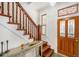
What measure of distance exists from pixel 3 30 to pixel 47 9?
155 cm

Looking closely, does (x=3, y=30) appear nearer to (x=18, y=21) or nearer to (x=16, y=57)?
(x=18, y=21)

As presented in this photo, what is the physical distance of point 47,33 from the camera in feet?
10.1

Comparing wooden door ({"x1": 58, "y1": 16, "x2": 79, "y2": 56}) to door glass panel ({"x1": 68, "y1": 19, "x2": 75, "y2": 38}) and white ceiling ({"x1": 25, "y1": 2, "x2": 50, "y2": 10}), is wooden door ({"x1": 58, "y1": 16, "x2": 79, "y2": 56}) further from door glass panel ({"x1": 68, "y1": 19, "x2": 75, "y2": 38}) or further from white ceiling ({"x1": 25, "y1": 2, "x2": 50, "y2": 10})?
white ceiling ({"x1": 25, "y1": 2, "x2": 50, "y2": 10})

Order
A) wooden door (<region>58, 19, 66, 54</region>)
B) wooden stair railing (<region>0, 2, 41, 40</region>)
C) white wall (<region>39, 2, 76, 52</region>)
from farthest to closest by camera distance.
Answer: wooden door (<region>58, 19, 66, 54</region>) → white wall (<region>39, 2, 76, 52</region>) → wooden stair railing (<region>0, 2, 41, 40</region>)

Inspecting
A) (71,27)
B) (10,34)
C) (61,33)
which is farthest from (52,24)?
(10,34)

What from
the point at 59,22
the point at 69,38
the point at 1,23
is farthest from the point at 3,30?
the point at 69,38

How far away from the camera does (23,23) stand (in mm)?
2818

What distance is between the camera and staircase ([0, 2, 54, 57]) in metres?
2.29

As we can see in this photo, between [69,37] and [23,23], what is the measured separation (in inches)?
67.1

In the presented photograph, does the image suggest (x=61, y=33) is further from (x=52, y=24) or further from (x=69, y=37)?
(x=52, y=24)

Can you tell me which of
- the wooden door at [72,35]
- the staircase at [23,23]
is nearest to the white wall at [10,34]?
the staircase at [23,23]

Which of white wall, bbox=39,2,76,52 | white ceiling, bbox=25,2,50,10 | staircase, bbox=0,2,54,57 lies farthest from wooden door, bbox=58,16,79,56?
white ceiling, bbox=25,2,50,10

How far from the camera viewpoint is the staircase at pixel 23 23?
90.0 inches

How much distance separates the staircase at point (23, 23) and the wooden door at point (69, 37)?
529 mm
